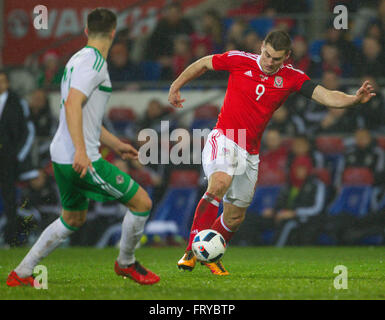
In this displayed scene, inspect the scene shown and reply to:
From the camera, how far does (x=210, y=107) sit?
13758mm

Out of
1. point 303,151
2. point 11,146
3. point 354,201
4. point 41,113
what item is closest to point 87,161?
point 11,146

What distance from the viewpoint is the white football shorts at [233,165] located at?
7.34 metres

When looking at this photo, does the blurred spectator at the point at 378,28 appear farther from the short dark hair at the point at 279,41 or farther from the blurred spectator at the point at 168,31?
the short dark hair at the point at 279,41

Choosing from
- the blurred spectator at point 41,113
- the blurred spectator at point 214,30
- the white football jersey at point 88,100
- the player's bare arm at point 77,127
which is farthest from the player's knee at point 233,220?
the blurred spectator at point 214,30

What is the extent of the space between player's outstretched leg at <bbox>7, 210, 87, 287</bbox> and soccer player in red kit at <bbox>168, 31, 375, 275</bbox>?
5.30ft

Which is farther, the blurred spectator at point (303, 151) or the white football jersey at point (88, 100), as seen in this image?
the blurred spectator at point (303, 151)

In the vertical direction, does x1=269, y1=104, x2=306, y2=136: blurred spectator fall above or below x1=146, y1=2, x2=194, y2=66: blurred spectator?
below

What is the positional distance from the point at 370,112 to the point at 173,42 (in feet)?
14.0

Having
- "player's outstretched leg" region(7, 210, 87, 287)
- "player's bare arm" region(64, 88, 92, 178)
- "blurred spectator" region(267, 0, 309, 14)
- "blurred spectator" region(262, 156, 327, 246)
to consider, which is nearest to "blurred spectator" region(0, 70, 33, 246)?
"blurred spectator" region(262, 156, 327, 246)

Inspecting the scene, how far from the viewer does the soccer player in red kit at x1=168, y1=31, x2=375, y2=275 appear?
7344mm

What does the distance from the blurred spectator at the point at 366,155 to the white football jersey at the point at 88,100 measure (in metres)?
7.26

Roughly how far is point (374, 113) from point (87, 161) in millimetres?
8433

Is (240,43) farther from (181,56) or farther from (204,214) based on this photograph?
(204,214)

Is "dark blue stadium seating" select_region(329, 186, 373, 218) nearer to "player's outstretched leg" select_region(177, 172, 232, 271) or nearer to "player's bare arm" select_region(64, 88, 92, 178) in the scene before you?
"player's outstretched leg" select_region(177, 172, 232, 271)
